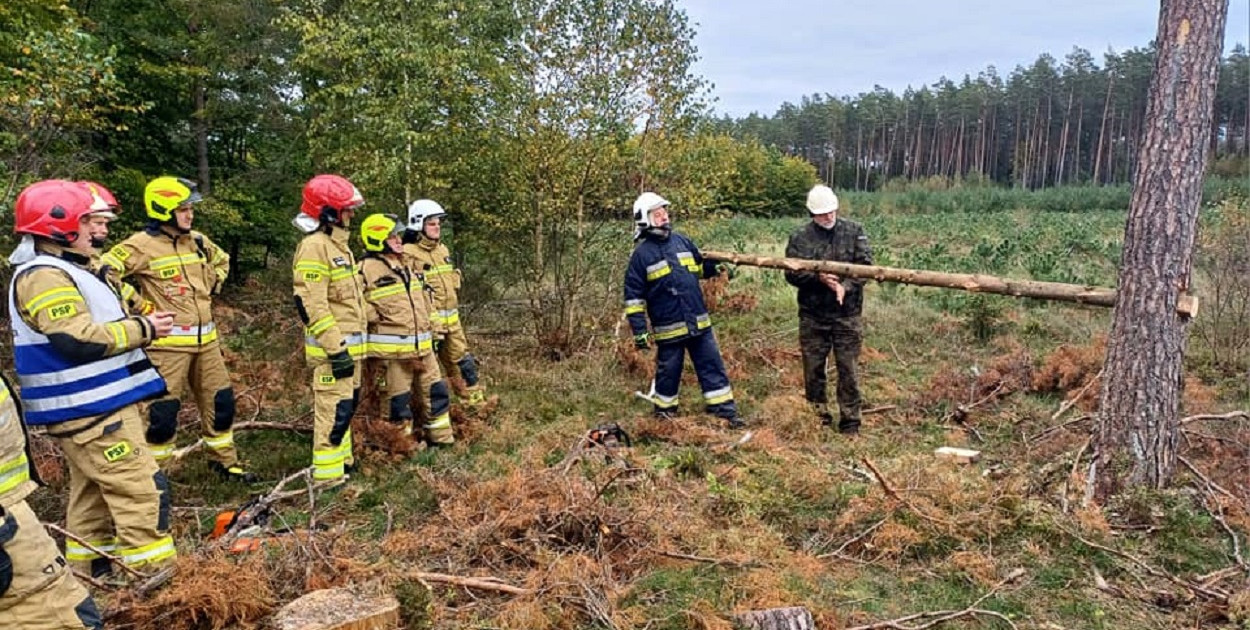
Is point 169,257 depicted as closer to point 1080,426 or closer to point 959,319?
point 1080,426

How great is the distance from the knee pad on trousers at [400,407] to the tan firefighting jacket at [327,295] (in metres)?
0.66

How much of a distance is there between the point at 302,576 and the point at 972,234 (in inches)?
859

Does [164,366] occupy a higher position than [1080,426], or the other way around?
[164,366]

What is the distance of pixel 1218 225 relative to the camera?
8664 millimetres

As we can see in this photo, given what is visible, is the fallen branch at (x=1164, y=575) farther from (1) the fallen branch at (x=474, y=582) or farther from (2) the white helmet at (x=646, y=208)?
(2) the white helmet at (x=646, y=208)

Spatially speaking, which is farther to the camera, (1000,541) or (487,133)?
(487,133)

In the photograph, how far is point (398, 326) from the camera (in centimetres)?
596

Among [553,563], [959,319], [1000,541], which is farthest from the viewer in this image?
[959,319]

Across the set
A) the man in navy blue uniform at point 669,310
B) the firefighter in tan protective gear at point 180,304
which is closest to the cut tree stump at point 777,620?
the man in navy blue uniform at point 669,310

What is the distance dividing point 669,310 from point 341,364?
116 inches

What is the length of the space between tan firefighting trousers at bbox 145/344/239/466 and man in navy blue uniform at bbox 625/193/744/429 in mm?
3401

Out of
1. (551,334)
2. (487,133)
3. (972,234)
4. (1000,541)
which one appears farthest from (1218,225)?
(972,234)

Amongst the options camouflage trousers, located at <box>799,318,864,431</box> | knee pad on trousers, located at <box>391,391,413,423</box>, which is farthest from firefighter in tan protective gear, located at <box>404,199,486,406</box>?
camouflage trousers, located at <box>799,318,864,431</box>

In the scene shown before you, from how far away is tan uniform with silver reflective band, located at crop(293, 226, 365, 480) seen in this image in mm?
5242
